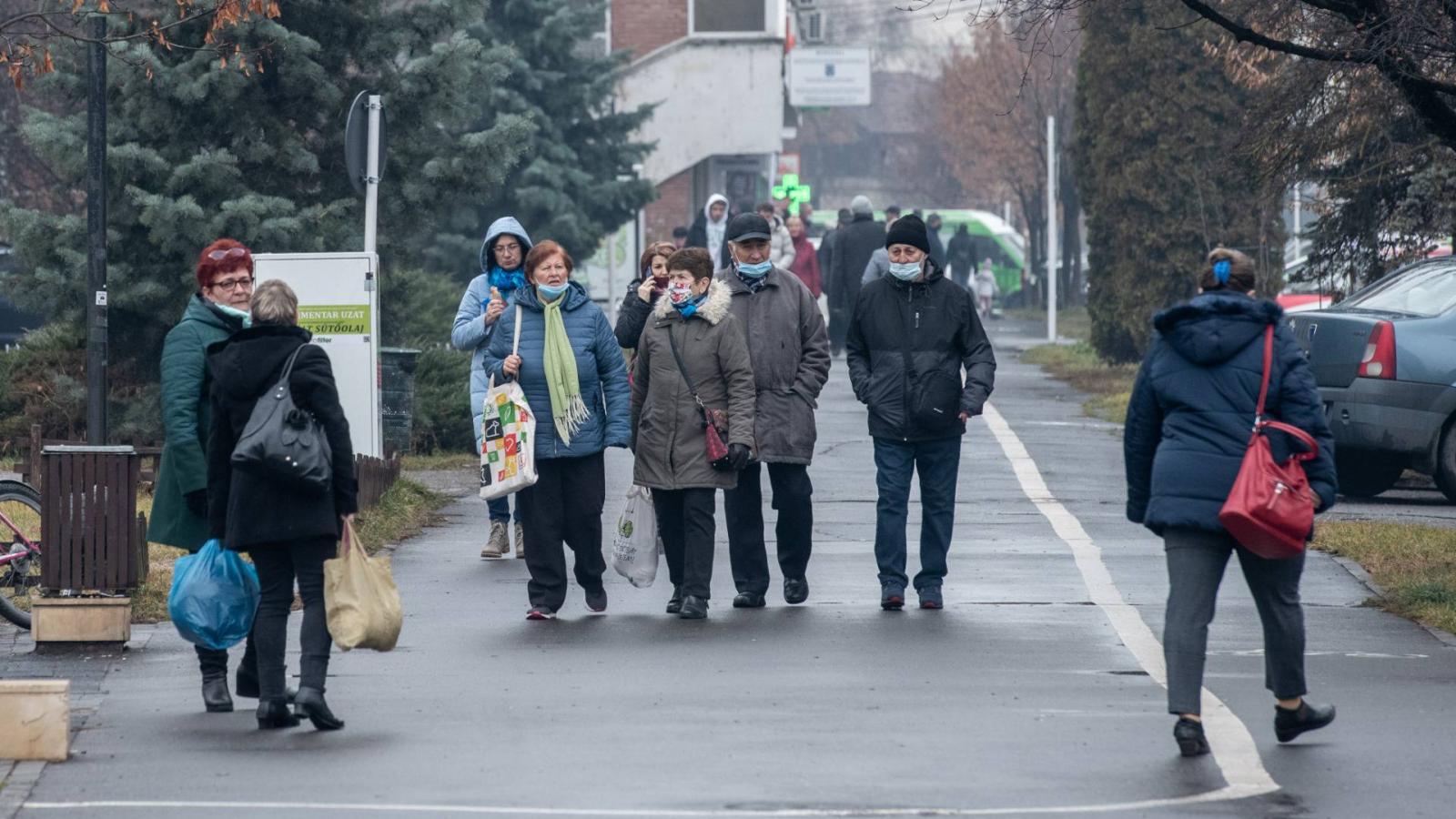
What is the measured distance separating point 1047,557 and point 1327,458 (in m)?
4.82

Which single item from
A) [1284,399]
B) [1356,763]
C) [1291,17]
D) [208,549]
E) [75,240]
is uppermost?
[1291,17]

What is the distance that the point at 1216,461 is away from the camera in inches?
302

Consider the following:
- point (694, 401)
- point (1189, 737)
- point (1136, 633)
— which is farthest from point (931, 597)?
point (1189, 737)

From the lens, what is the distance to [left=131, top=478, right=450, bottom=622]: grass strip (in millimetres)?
10945

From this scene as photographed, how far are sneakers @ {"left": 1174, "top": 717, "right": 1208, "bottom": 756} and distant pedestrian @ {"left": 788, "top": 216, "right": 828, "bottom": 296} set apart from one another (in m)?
19.7

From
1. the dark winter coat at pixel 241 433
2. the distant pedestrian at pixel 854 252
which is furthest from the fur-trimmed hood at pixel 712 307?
the distant pedestrian at pixel 854 252

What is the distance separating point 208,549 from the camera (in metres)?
8.41

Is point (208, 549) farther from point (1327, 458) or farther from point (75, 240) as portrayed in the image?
point (75, 240)

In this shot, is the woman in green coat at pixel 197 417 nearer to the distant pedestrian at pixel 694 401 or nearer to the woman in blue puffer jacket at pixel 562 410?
the woman in blue puffer jacket at pixel 562 410

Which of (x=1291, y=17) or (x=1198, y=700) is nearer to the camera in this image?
(x=1198, y=700)

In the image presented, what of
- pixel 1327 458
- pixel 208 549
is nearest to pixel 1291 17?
pixel 1327 458

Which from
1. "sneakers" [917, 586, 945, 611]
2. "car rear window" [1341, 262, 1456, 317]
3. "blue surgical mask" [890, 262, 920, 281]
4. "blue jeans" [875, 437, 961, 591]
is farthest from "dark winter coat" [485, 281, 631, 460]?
"car rear window" [1341, 262, 1456, 317]

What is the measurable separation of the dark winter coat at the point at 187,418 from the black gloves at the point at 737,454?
250 cm

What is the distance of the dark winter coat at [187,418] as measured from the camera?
848 centimetres
